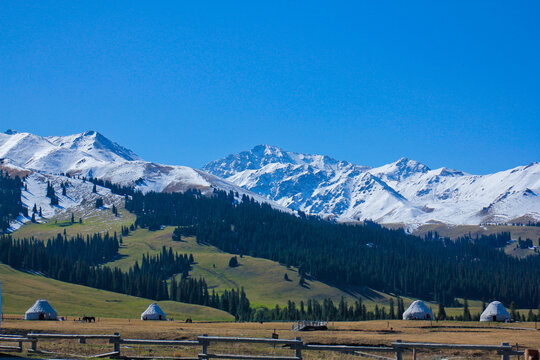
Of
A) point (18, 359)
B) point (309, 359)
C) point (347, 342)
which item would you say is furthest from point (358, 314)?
point (18, 359)

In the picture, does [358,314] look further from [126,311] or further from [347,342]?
[347,342]

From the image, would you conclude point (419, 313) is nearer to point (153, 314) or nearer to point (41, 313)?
point (153, 314)

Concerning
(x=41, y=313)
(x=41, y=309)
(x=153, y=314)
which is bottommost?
(x=153, y=314)

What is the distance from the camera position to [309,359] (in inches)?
1897

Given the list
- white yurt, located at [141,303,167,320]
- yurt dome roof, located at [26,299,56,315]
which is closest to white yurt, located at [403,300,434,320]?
white yurt, located at [141,303,167,320]

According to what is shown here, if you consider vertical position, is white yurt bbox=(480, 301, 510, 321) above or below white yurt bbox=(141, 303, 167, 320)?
above

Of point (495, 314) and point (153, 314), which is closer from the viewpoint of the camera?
point (495, 314)

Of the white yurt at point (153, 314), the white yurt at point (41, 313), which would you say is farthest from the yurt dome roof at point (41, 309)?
the white yurt at point (153, 314)

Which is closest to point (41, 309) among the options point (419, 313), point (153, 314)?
point (153, 314)

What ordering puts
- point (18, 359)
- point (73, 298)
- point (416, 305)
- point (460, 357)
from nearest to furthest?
1. point (18, 359)
2. point (460, 357)
3. point (416, 305)
4. point (73, 298)

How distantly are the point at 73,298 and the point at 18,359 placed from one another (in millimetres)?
171261

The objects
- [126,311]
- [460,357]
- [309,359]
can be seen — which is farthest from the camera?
[126,311]

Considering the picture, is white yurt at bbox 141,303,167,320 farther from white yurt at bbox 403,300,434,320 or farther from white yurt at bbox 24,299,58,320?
white yurt at bbox 403,300,434,320

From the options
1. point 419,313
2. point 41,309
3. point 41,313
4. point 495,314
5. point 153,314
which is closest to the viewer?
point 41,313
